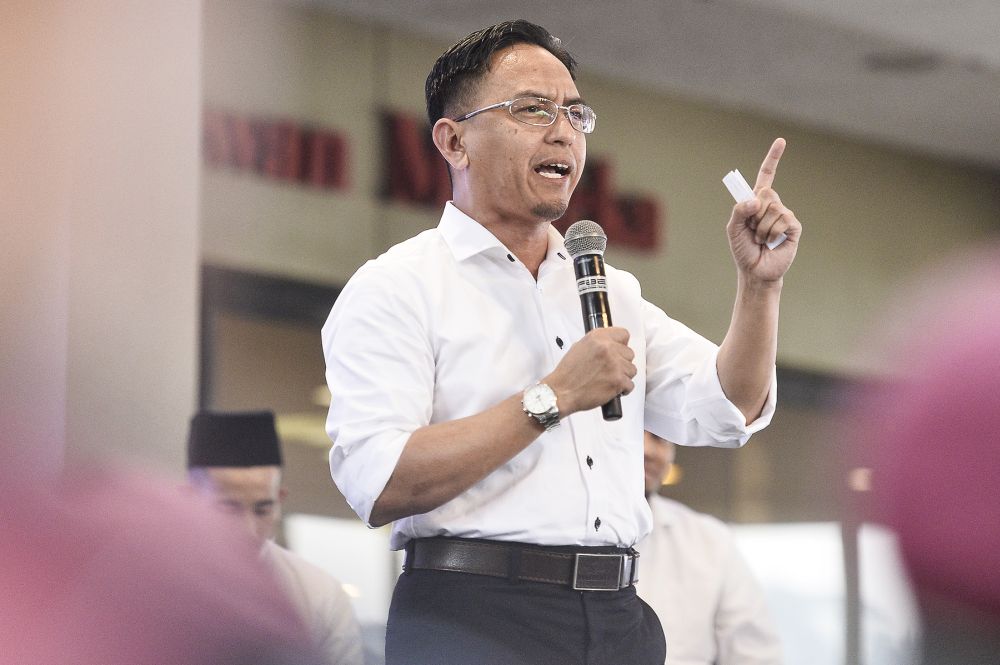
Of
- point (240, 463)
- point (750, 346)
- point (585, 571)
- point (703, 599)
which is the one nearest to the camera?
point (585, 571)

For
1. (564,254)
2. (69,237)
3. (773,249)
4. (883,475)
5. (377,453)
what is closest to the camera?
(883,475)

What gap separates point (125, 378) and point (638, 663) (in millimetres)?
2127

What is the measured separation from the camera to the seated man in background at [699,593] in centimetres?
393

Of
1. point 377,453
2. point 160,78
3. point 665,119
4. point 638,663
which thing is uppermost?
point 665,119

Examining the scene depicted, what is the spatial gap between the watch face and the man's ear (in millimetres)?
524

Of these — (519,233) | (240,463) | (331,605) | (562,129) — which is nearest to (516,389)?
(519,233)

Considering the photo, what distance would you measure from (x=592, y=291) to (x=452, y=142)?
1.45ft

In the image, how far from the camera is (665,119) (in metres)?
7.44

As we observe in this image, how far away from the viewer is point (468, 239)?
7.34 ft

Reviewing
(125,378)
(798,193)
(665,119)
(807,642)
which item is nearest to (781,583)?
(807,642)

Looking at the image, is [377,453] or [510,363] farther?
[510,363]

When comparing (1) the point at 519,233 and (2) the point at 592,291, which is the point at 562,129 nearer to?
(1) the point at 519,233

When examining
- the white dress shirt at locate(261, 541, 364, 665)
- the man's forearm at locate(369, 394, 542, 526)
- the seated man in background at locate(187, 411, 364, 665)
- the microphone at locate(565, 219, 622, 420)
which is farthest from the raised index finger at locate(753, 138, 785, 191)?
the seated man in background at locate(187, 411, 364, 665)

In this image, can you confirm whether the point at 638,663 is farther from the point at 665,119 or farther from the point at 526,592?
the point at 665,119
